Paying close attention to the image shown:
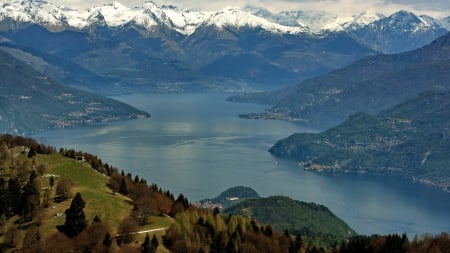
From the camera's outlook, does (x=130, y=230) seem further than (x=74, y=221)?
No

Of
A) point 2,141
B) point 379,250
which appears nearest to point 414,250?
point 379,250

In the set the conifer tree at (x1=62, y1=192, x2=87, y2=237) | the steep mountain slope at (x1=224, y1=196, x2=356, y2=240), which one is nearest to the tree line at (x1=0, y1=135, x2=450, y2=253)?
the conifer tree at (x1=62, y1=192, x2=87, y2=237)

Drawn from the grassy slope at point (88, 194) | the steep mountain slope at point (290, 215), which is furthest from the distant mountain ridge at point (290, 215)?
the grassy slope at point (88, 194)

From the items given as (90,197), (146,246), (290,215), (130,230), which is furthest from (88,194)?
(290,215)

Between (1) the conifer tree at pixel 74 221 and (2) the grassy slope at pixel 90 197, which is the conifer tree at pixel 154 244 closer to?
(2) the grassy slope at pixel 90 197

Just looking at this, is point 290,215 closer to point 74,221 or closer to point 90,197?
point 90,197

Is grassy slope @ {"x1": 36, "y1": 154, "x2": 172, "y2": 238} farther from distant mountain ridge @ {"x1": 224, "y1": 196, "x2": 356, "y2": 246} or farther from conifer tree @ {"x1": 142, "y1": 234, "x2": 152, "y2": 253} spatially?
distant mountain ridge @ {"x1": 224, "y1": 196, "x2": 356, "y2": 246}

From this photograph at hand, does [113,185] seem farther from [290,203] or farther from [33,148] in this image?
[290,203]

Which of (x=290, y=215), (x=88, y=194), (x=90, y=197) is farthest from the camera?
(x=290, y=215)
